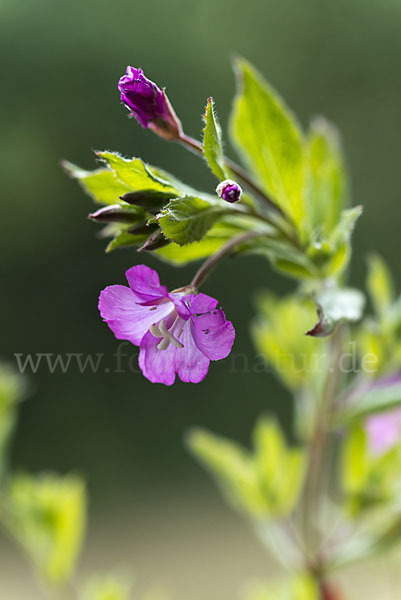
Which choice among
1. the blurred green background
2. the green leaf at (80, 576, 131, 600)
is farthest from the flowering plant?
the blurred green background

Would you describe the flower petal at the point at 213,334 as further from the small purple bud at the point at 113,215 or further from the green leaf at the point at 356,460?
the green leaf at the point at 356,460

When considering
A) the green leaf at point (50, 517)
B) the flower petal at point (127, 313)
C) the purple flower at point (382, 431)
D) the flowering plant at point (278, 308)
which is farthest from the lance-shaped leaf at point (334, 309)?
the green leaf at point (50, 517)

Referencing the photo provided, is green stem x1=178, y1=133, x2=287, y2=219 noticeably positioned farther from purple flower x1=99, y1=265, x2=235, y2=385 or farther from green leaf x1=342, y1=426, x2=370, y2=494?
green leaf x1=342, y1=426, x2=370, y2=494

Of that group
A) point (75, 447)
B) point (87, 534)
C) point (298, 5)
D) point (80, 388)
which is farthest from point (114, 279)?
point (298, 5)

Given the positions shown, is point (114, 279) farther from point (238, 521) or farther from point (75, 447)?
point (238, 521)

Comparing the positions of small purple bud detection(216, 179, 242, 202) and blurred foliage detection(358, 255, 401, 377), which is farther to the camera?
blurred foliage detection(358, 255, 401, 377)

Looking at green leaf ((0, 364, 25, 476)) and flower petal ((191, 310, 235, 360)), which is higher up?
flower petal ((191, 310, 235, 360))
